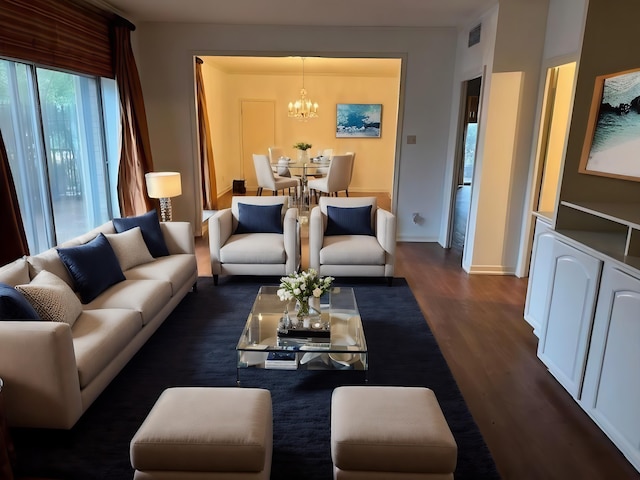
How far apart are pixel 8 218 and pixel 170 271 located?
1.10 metres

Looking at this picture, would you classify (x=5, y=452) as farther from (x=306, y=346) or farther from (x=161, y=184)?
(x=161, y=184)

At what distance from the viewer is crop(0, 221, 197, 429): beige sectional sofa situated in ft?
6.56

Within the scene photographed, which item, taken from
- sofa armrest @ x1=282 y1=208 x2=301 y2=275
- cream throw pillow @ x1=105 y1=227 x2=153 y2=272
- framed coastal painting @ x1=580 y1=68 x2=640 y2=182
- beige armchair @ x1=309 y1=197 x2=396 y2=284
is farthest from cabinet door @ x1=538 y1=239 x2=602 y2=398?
cream throw pillow @ x1=105 y1=227 x2=153 y2=272

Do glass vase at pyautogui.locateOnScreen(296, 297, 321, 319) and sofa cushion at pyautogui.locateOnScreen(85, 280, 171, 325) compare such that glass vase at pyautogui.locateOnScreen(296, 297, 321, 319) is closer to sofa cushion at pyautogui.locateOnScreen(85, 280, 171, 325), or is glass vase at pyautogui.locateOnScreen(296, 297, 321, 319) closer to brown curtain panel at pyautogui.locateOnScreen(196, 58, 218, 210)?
sofa cushion at pyautogui.locateOnScreen(85, 280, 171, 325)

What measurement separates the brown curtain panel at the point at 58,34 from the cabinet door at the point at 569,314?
12.7ft

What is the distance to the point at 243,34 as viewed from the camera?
16.9ft

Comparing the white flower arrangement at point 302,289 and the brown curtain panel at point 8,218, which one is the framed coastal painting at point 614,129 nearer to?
the white flower arrangement at point 302,289

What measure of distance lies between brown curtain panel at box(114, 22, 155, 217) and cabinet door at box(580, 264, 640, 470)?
437 cm

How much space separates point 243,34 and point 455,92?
101 inches

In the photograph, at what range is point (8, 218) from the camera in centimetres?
296

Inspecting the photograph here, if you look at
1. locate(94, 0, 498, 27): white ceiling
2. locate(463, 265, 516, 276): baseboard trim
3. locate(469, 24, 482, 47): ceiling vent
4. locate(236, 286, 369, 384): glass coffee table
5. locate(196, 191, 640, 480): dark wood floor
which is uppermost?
locate(94, 0, 498, 27): white ceiling

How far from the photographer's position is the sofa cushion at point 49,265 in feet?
8.67

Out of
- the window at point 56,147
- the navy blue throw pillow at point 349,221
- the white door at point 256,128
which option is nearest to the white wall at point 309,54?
the window at point 56,147

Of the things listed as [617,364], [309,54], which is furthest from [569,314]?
[309,54]
